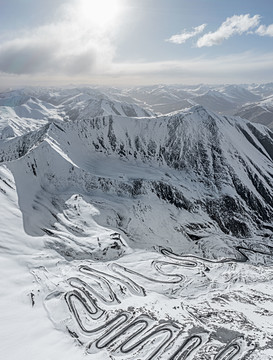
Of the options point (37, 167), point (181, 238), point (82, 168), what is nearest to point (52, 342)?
point (181, 238)

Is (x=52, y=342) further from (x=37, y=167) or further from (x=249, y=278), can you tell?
(x=37, y=167)

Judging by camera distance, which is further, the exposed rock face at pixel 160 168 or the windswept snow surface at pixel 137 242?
the exposed rock face at pixel 160 168

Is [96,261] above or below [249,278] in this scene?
above

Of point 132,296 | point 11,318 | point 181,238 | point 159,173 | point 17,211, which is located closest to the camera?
point 11,318

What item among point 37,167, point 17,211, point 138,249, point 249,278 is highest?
point 37,167

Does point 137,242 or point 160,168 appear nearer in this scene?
point 137,242

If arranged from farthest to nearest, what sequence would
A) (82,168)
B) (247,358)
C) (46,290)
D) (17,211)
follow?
1. (82,168)
2. (17,211)
3. (46,290)
4. (247,358)

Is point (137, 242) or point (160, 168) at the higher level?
point (160, 168)

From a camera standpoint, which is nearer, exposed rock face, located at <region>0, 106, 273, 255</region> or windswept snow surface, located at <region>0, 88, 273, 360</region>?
windswept snow surface, located at <region>0, 88, 273, 360</region>
